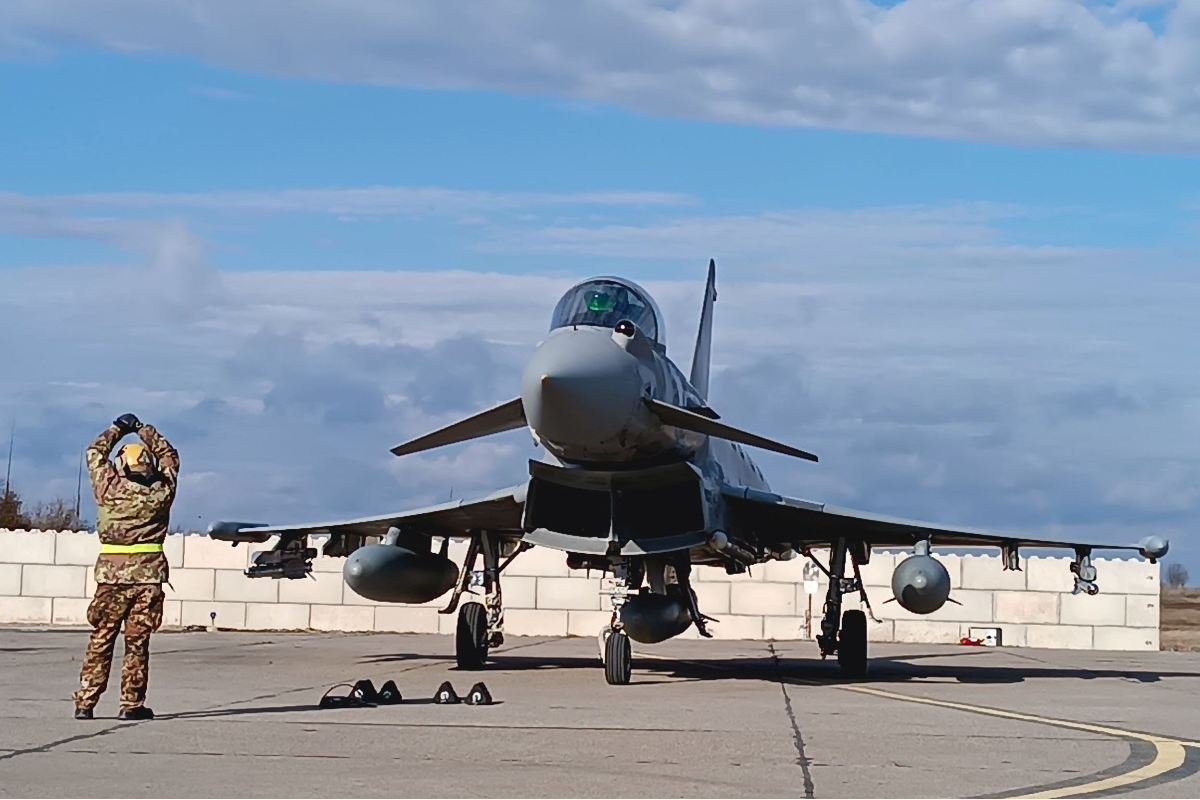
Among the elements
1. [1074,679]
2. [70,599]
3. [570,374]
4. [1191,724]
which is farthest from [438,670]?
[70,599]

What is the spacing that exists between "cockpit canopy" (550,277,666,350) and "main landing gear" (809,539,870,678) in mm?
4537

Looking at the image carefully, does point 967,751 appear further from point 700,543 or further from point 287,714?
point 700,543

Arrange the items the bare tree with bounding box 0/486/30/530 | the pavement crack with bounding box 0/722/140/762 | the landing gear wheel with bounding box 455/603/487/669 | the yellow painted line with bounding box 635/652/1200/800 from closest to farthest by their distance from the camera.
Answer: the yellow painted line with bounding box 635/652/1200/800 < the pavement crack with bounding box 0/722/140/762 < the landing gear wheel with bounding box 455/603/487/669 < the bare tree with bounding box 0/486/30/530

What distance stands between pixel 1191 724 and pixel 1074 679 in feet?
21.5

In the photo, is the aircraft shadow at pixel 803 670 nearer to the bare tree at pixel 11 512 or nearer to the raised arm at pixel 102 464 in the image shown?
the raised arm at pixel 102 464

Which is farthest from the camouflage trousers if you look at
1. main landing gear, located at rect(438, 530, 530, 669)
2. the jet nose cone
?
main landing gear, located at rect(438, 530, 530, 669)

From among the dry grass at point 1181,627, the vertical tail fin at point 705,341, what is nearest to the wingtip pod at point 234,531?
the vertical tail fin at point 705,341

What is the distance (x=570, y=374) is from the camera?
13.0 m

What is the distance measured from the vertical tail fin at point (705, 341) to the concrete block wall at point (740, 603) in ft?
31.9

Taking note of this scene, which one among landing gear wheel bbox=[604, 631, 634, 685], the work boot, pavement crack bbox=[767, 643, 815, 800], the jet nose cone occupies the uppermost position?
the jet nose cone

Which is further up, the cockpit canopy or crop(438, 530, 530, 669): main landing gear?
the cockpit canopy

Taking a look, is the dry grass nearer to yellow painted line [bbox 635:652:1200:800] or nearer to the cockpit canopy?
yellow painted line [bbox 635:652:1200:800]

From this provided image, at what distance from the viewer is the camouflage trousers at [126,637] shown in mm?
9969

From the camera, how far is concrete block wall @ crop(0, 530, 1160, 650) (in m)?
32.5
